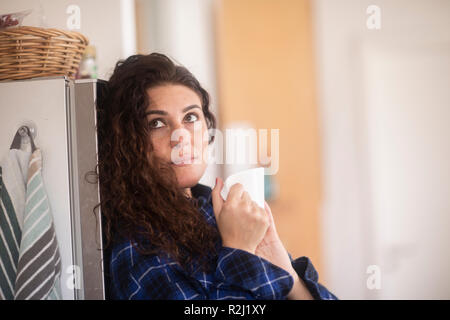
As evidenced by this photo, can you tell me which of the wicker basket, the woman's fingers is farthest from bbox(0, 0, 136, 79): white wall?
the woman's fingers

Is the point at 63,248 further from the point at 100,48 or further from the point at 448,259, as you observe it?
the point at 448,259

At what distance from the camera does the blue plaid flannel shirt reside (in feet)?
2.63

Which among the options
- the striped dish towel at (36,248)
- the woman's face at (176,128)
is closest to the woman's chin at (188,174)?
the woman's face at (176,128)

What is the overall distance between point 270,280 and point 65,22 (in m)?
0.89

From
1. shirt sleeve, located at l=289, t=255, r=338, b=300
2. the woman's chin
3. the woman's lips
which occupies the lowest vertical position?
shirt sleeve, located at l=289, t=255, r=338, b=300

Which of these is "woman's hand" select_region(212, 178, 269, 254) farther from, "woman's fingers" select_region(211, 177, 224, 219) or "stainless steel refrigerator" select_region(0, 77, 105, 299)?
"stainless steel refrigerator" select_region(0, 77, 105, 299)

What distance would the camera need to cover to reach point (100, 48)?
1220mm

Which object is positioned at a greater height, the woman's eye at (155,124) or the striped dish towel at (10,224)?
the woman's eye at (155,124)

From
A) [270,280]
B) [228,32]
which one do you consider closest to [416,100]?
[228,32]

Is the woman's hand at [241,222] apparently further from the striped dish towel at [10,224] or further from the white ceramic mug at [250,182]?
the striped dish towel at [10,224]

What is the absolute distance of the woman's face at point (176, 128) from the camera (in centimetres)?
91

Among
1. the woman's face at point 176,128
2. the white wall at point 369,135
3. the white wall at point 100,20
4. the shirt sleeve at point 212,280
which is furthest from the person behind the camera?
the white wall at point 369,135

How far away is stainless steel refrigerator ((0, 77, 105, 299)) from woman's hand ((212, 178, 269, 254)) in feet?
0.85

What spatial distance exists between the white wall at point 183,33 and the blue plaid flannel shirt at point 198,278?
0.59 m
